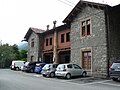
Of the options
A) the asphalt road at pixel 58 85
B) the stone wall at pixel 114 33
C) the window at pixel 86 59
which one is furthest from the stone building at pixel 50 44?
the asphalt road at pixel 58 85

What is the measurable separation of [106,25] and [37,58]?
1789 cm

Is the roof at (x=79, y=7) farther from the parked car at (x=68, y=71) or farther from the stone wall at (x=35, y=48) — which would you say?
the stone wall at (x=35, y=48)

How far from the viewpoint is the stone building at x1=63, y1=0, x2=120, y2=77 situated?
66.7ft

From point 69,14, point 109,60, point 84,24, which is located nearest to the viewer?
point 109,60

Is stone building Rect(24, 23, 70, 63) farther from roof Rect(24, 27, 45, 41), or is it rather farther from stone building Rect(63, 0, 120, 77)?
stone building Rect(63, 0, 120, 77)

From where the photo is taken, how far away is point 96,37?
845 inches

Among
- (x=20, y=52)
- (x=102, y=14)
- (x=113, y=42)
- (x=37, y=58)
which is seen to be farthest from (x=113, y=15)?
(x=20, y=52)

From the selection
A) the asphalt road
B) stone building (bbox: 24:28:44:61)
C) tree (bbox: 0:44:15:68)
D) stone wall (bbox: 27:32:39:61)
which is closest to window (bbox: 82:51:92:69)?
the asphalt road

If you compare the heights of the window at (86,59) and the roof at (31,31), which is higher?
the roof at (31,31)

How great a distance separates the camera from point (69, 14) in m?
25.7

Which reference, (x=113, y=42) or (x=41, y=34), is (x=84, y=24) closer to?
(x=113, y=42)

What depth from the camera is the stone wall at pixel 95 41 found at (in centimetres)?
2044

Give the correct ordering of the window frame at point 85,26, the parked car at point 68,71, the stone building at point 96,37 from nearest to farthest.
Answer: the parked car at point 68,71 → the stone building at point 96,37 → the window frame at point 85,26

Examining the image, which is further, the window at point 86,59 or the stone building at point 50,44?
the stone building at point 50,44
